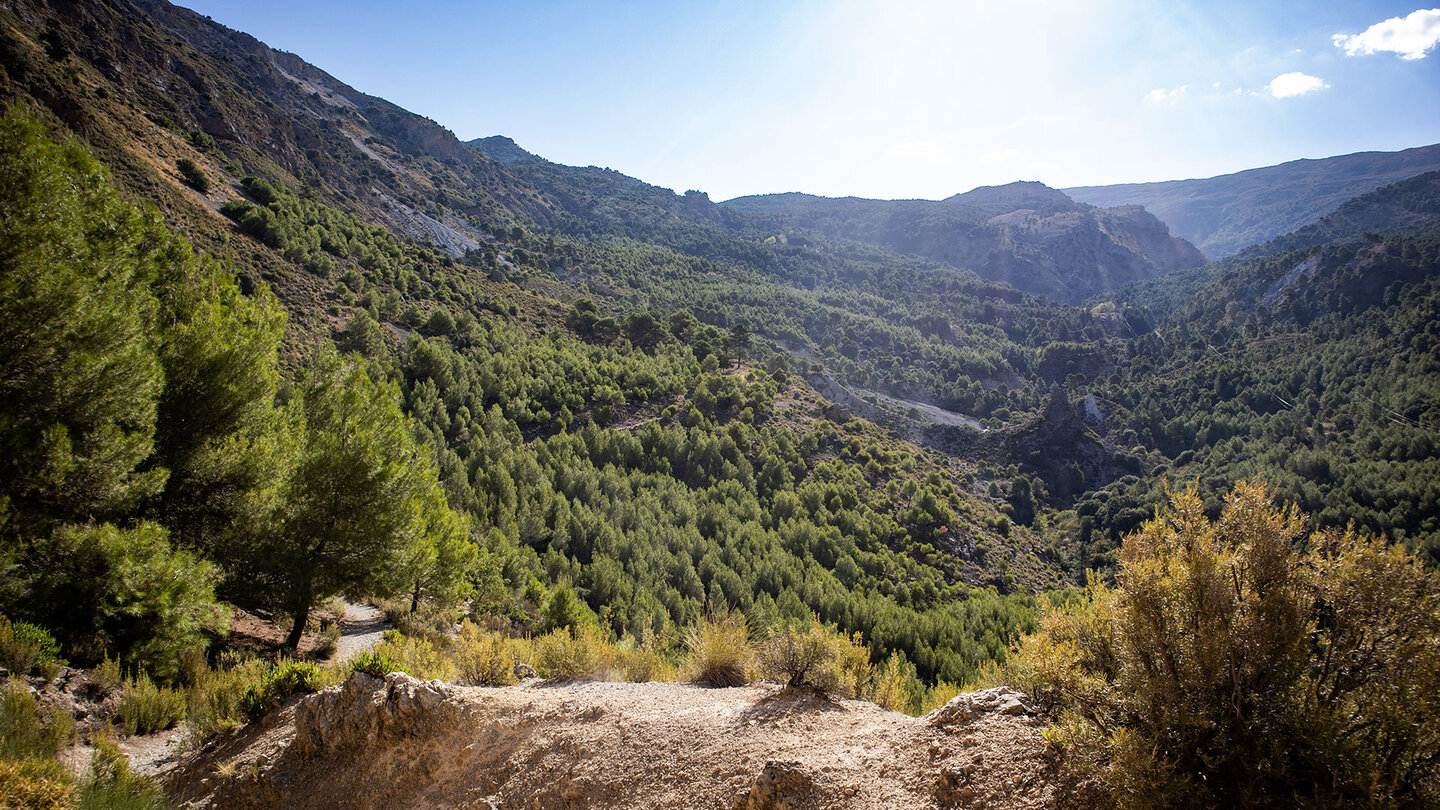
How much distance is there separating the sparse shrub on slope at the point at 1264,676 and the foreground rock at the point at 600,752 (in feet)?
3.50

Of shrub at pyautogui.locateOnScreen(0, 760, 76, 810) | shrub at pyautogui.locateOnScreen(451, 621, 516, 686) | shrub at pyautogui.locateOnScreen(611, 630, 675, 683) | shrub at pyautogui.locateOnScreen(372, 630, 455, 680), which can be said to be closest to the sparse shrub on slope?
shrub at pyautogui.locateOnScreen(611, 630, 675, 683)

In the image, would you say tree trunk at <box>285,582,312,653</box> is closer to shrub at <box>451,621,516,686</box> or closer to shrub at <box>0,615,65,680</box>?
shrub at <box>451,621,516,686</box>

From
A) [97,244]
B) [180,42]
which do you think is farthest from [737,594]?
[180,42]

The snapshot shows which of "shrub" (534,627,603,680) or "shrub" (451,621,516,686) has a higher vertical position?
"shrub" (451,621,516,686)

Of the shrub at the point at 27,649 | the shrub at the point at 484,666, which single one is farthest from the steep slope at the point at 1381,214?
the shrub at the point at 27,649

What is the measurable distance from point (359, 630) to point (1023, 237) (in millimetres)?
185650

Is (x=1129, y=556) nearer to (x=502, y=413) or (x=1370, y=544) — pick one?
(x=1370, y=544)

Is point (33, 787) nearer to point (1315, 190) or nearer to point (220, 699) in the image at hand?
point (220, 699)

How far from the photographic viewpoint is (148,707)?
7172 millimetres

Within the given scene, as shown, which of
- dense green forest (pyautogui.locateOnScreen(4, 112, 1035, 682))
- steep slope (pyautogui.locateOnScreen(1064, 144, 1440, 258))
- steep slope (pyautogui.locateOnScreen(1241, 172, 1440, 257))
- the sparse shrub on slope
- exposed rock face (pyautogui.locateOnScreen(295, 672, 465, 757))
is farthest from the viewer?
steep slope (pyautogui.locateOnScreen(1064, 144, 1440, 258))

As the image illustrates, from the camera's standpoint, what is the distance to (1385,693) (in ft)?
11.3

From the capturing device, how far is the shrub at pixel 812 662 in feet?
23.7

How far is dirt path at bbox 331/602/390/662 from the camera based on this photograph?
11969mm

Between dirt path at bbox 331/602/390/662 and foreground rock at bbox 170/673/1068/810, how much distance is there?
512 cm
